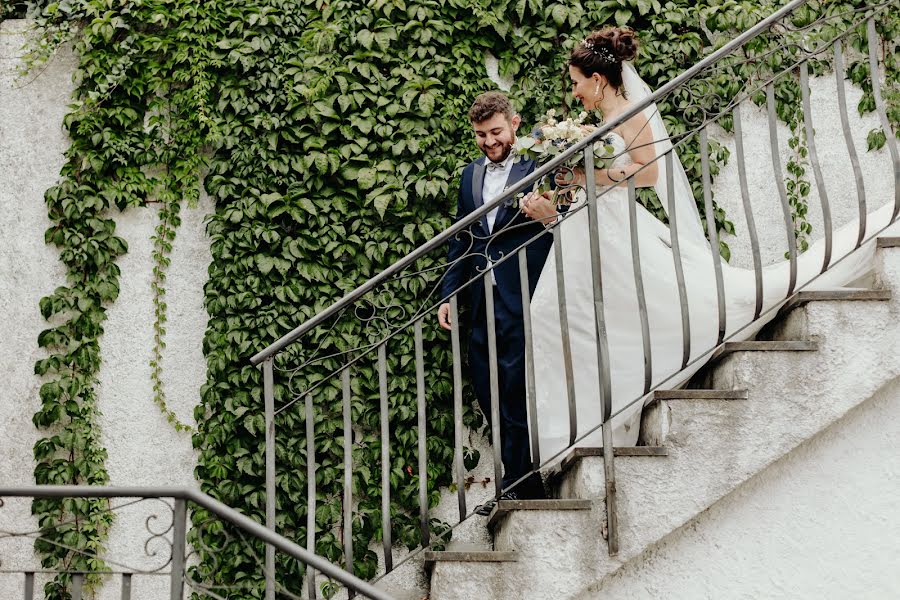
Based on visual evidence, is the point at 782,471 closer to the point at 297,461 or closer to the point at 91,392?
the point at 297,461

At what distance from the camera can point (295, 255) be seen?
504 cm

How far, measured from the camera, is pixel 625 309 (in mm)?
4070

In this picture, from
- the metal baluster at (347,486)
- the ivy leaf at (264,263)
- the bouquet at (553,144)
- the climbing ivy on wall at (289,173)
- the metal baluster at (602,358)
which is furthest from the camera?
the ivy leaf at (264,263)

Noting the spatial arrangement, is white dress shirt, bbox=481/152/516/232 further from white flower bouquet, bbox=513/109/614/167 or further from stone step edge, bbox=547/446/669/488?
stone step edge, bbox=547/446/669/488

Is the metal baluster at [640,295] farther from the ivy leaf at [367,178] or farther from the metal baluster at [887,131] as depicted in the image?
the ivy leaf at [367,178]

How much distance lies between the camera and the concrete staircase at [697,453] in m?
3.57

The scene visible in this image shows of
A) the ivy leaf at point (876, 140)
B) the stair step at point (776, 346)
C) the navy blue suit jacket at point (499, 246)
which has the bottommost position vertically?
the stair step at point (776, 346)

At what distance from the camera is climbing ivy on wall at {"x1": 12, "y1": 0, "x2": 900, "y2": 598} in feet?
16.0

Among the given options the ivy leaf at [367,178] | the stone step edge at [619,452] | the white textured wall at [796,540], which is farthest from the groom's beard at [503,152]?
the white textured wall at [796,540]

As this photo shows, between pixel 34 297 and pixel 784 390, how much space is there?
355cm

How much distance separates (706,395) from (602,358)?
377 mm

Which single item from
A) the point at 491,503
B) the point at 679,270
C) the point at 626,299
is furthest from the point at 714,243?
the point at 491,503

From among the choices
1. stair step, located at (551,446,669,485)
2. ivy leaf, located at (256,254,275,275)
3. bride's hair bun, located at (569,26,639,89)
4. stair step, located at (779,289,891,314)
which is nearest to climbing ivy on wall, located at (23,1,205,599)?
ivy leaf, located at (256,254,275,275)

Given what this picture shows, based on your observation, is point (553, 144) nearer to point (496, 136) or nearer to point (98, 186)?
point (496, 136)
